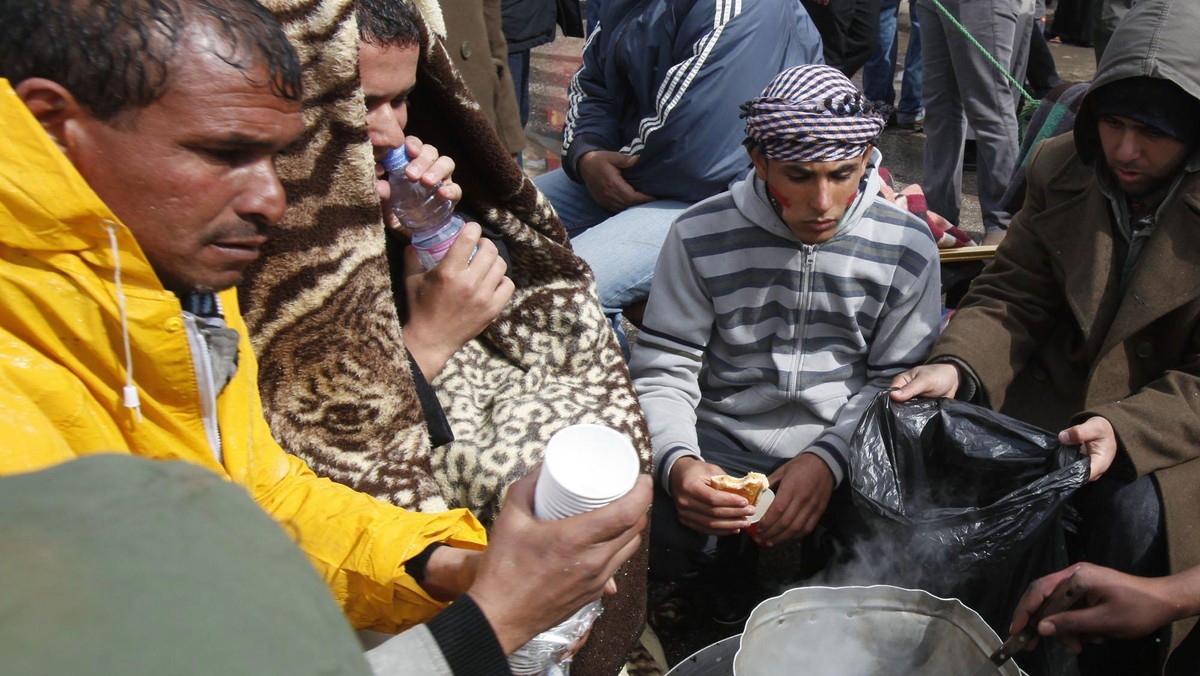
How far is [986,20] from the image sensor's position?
4.91m

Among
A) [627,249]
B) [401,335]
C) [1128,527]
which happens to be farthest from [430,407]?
[1128,527]

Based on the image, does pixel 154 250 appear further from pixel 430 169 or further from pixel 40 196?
pixel 430 169

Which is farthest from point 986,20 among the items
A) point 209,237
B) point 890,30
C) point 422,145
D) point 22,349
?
point 22,349

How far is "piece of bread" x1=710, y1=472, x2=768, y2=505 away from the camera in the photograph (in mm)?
2469

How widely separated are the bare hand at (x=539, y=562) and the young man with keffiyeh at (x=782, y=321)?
3.62 ft

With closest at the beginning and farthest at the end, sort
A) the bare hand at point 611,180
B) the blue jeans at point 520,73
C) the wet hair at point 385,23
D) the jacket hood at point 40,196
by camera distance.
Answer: the jacket hood at point 40,196 < the wet hair at point 385,23 < the bare hand at point 611,180 < the blue jeans at point 520,73

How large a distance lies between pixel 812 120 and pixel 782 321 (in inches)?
22.2

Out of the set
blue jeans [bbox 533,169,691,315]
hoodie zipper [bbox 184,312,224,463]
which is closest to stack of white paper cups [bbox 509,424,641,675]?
hoodie zipper [bbox 184,312,224,463]

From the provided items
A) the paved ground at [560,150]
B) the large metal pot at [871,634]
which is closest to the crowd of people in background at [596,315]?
the paved ground at [560,150]

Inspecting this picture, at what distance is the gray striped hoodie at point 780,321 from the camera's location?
2.62m

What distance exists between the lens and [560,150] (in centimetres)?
649

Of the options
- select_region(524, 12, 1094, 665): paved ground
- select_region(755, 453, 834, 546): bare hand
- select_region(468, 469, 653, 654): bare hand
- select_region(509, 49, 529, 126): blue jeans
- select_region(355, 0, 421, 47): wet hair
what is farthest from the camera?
select_region(509, 49, 529, 126): blue jeans

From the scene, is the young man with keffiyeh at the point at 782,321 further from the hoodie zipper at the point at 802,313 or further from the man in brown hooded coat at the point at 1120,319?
the man in brown hooded coat at the point at 1120,319

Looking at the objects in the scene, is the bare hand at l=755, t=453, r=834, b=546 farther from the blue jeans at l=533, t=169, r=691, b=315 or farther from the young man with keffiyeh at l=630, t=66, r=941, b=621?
the blue jeans at l=533, t=169, r=691, b=315
